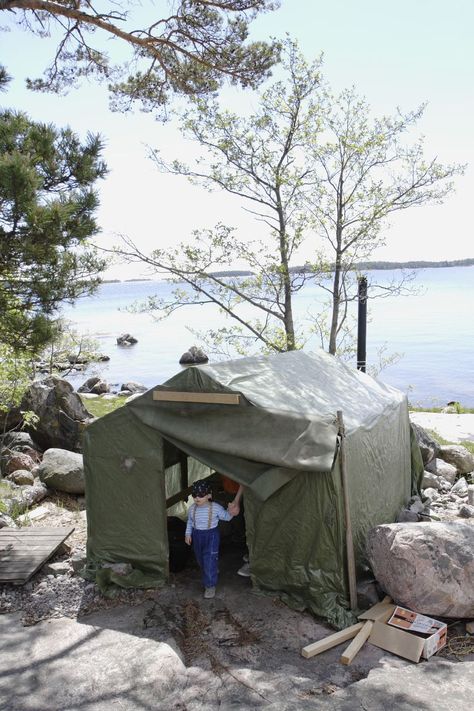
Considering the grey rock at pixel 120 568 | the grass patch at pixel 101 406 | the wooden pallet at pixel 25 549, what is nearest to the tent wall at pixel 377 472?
the grey rock at pixel 120 568

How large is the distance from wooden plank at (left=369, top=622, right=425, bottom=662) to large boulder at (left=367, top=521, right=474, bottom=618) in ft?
1.50

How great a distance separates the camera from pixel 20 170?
6.50 meters

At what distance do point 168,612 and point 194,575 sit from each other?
1008 millimetres

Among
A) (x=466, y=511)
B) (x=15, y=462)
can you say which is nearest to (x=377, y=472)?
(x=466, y=511)

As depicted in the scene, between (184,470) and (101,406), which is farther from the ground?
(184,470)

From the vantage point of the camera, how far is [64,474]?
36.5 feet

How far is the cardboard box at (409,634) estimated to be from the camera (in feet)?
18.5

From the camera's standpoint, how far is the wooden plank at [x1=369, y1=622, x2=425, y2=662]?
5633 mm

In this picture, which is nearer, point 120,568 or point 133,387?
point 120,568

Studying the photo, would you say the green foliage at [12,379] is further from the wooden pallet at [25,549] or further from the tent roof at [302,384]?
the tent roof at [302,384]

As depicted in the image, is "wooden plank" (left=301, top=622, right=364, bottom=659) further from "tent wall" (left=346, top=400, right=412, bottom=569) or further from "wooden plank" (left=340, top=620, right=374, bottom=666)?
"tent wall" (left=346, top=400, right=412, bottom=569)

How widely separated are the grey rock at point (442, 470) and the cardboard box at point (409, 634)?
5884 millimetres

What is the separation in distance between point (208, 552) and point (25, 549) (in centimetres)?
254

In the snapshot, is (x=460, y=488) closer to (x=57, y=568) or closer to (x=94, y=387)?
(x=57, y=568)
